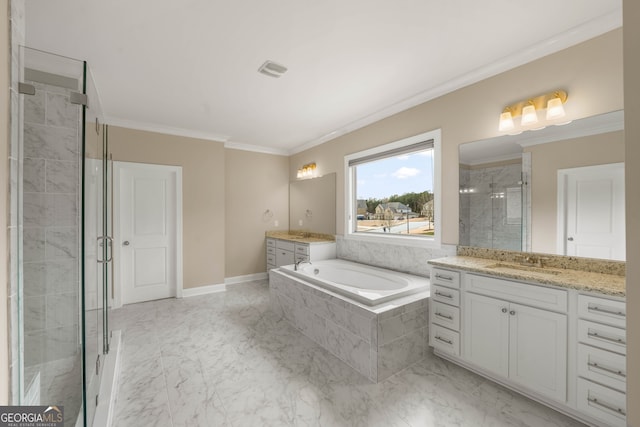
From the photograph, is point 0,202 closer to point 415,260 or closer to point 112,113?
point 415,260

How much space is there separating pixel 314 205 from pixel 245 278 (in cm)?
191

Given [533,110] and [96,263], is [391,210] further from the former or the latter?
[96,263]

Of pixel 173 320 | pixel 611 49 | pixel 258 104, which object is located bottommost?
pixel 173 320

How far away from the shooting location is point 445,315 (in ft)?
7.45

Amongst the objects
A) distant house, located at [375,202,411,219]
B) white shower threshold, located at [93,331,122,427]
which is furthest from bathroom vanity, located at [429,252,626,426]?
white shower threshold, located at [93,331,122,427]

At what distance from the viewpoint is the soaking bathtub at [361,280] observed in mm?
2395

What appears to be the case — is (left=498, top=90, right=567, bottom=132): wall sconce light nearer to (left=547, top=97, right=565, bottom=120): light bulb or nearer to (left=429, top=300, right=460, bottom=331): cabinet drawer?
(left=547, top=97, right=565, bottom=120): light bulb

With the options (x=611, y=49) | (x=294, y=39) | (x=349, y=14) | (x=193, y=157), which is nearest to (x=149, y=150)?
(x=193, y=157)

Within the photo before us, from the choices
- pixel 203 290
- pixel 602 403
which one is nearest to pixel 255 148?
pixel 203 290

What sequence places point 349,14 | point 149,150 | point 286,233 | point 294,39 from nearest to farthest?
point 349,14, point 294,39, point 149,150, point 286,233

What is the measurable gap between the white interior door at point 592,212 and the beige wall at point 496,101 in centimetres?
45

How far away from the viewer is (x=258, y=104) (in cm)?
326

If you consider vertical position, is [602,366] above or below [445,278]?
below

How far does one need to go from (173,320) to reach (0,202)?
9.68 ft
